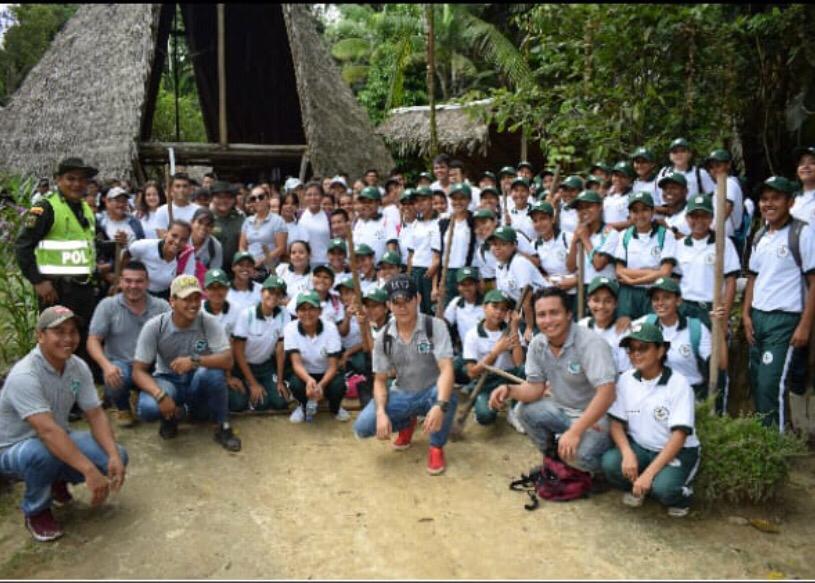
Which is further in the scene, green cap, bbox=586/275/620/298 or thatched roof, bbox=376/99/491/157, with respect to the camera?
thatched roof, bbox=376/99/491/157

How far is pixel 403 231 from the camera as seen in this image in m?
6.80

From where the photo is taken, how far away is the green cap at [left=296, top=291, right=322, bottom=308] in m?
5.08

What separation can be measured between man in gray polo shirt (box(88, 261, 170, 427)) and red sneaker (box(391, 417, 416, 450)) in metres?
2.00

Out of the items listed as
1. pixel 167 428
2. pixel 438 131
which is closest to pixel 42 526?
pixel 167 428

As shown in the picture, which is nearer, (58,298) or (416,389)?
(416,389)

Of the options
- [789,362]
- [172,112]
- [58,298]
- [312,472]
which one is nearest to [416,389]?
[312,472]

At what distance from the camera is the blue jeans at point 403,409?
4434 mm

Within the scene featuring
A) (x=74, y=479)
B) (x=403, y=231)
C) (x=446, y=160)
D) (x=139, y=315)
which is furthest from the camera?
(x=446, y=160)

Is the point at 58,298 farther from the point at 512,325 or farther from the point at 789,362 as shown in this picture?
the point at 789,362

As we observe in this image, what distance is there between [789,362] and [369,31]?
68.0 feet

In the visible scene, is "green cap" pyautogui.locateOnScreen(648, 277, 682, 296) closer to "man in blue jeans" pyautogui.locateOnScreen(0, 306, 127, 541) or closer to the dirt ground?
the dirt ground

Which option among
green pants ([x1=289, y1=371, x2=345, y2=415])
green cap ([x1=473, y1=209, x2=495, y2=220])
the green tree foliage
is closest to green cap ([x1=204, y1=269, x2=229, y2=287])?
green pants ([x1=289, y1=371, x2=345, y2=415])

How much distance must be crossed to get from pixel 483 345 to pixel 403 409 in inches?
35.8

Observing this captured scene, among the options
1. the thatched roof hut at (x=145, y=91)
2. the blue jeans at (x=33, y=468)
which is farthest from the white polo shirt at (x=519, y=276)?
the thatched roof hut at (x=145, y=91)
